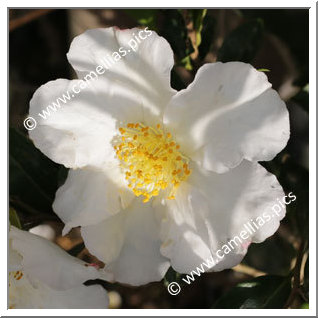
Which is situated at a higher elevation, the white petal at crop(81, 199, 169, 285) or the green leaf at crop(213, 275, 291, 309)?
the white petal at crop(81, 199, 169, 285)

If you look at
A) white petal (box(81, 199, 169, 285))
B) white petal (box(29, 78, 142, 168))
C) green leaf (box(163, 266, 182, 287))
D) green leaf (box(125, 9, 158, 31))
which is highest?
green leaf (box(125, 9, 158, 31))

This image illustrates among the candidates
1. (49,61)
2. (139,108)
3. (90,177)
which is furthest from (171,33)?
(49,61)

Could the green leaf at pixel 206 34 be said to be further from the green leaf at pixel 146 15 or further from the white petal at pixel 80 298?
the white petal at pixel 80 298


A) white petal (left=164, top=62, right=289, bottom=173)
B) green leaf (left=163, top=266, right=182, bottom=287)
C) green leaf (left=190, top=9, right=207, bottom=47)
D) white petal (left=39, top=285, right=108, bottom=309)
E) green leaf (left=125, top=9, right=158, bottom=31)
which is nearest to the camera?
white petal (left=164, top=62, right=289, bottom=173)

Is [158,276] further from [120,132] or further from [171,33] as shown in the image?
[171,33]

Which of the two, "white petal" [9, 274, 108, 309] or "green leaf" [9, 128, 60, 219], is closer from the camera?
"white petal" [9, 274, 108, 309]

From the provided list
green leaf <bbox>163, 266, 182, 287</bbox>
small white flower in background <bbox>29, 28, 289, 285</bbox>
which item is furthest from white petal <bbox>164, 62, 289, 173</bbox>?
green leaf <bbox>163, 266, 182, 287</bbox>

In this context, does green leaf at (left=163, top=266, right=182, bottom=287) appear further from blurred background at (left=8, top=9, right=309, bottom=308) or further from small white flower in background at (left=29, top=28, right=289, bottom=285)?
small white flower in background at (left=29, top=28, right=289, bottom=285)
